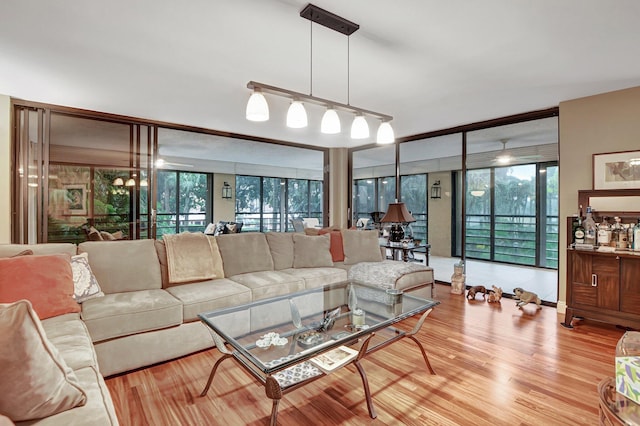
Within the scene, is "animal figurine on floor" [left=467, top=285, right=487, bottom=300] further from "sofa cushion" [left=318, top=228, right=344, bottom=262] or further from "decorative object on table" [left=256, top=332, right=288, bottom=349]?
"decorative object on table" [left=256, top=332, right=288, bottom=349]

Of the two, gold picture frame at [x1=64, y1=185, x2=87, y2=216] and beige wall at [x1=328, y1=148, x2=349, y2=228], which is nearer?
gold picture frame at [x1=64, y1=185, x2=87, y2=216]

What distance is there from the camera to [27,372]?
1.04 meters

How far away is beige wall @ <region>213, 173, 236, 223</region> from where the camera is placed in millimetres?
8211

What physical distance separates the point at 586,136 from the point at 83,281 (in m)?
4.98

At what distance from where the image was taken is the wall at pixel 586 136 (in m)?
3.22

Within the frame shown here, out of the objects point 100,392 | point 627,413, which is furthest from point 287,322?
point 627,413

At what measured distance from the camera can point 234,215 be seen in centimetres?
842

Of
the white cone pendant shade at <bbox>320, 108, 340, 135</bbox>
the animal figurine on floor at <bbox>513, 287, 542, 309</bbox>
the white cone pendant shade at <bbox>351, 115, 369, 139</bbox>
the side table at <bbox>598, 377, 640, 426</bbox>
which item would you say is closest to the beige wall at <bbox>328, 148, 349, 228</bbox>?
the animal figurine on floor at <bbox>513, 287, 542, 309</bbox>

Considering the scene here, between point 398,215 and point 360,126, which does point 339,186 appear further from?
point 360,126

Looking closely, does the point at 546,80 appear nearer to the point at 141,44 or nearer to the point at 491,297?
the point at 491,297

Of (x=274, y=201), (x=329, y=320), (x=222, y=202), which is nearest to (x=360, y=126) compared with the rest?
(x=329, y=320)

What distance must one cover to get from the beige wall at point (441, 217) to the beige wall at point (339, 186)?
1.79 m

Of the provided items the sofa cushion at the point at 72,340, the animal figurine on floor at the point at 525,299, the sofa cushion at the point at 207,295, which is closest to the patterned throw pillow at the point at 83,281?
the sofa cushion at the point at 72,340

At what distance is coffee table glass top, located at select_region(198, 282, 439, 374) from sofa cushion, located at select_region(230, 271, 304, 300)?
0.40m
